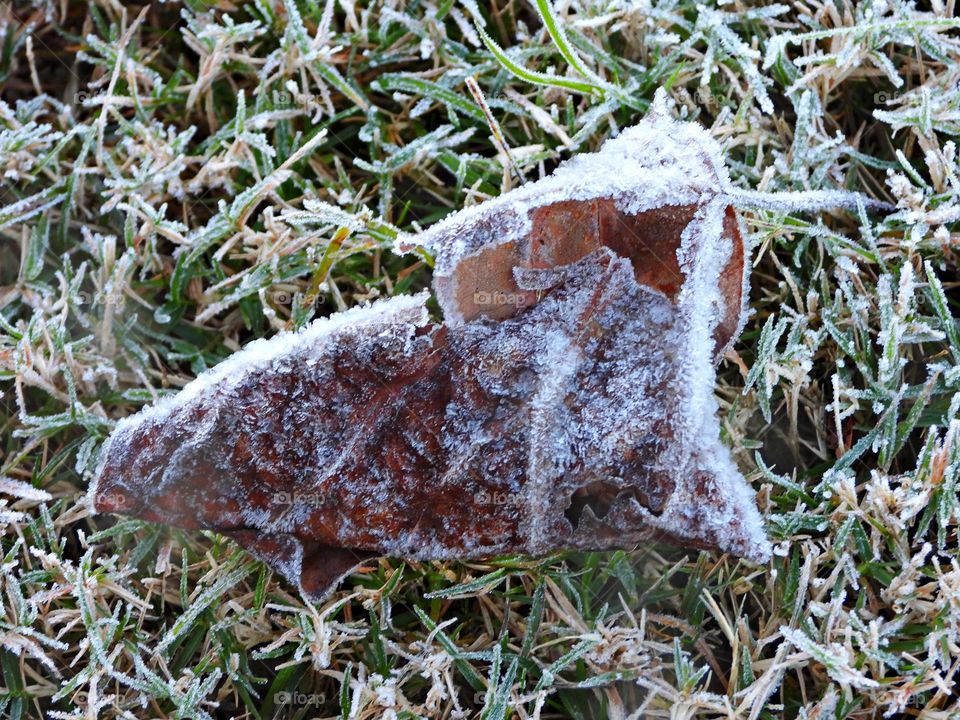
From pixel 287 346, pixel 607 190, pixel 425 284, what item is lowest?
pixel 425 284

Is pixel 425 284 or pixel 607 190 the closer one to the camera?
pixel 607 190

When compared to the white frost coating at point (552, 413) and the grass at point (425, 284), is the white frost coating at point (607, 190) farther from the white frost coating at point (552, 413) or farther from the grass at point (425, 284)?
the grass at point (425, 284)

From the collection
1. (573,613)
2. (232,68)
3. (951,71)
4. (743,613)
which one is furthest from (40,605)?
(951,71)

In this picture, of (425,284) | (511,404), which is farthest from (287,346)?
(425,284)

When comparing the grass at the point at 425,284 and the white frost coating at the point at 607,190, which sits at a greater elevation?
the white frost coating at the point at 607,190

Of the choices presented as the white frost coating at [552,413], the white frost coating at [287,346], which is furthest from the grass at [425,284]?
the white frost coating at [552,413]

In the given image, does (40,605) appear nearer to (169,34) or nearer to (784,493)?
(169,34)

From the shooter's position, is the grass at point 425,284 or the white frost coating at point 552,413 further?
the grass at point 425,284

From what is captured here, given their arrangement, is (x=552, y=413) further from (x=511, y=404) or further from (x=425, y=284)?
(x=425, y=284)
